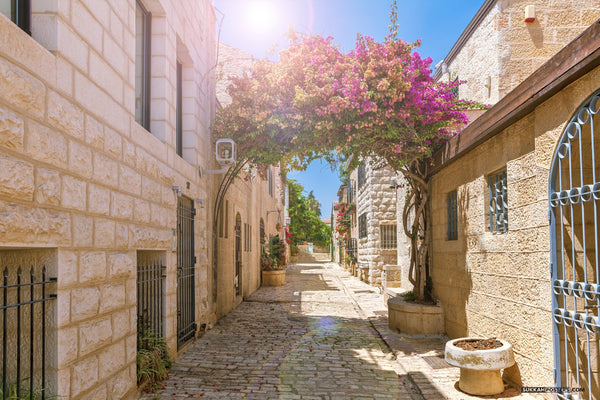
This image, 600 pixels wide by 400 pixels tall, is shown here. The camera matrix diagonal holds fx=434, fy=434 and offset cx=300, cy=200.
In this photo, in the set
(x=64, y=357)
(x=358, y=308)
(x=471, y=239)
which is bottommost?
(x=358, y=308)

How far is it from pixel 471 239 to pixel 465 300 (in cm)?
97

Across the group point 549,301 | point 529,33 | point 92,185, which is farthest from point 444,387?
point 529,33

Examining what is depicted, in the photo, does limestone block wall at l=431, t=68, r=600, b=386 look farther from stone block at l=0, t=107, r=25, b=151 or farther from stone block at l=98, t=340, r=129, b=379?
stone block at l=0, t=107, r=25, b=151

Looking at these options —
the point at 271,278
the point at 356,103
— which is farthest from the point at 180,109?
the point at 271,278

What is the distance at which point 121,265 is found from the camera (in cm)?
422

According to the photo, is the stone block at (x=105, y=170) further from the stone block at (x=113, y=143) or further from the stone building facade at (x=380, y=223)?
the stone building facade at (x=380, y=223)

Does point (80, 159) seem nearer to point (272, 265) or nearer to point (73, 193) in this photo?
point (73, 193)

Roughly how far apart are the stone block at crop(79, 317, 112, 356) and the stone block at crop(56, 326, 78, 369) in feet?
0.29

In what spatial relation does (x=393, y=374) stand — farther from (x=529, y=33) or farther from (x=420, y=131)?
(x=529, y=33)

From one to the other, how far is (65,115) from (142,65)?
2.79m

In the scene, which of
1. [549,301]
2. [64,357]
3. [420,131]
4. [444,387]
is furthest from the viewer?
[420,131]

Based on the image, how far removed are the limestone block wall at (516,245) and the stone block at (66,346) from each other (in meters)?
4.17

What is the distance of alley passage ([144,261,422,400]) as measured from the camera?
5.02 m

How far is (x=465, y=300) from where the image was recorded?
21.7 ft
